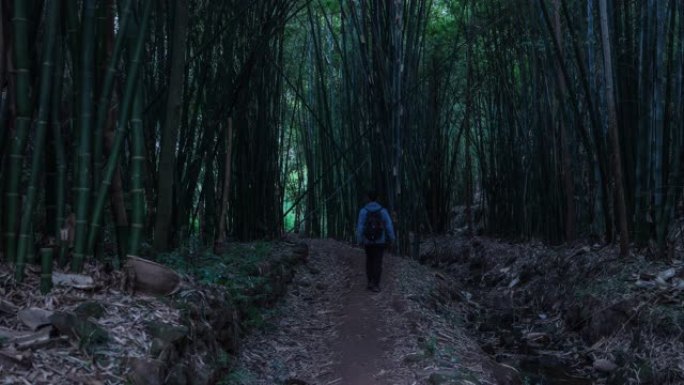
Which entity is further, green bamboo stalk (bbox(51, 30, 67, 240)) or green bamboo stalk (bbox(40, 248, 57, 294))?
green bamboo stalk (bbox(51, 30, 67, 240))

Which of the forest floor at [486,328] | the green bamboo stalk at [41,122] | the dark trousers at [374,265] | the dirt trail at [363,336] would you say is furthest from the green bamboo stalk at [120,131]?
the dark trousers at [374,265]

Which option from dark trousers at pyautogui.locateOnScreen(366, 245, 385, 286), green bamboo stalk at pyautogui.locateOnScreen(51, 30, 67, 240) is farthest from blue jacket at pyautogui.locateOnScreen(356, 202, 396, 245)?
green bamboo stalk at pyautogui.locateOnScreen(51, 30, 67, 240)

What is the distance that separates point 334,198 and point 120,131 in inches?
293

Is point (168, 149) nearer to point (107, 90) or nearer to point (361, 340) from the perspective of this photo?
point (107, 90)

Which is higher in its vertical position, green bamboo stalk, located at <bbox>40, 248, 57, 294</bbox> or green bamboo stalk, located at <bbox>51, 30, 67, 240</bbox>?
green bamboo stalk, located at <bbox>51, 30, 67, 240</bbox>

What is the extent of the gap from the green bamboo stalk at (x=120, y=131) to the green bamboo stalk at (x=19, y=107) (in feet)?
1.06

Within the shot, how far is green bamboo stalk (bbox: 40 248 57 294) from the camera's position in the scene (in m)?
2.52

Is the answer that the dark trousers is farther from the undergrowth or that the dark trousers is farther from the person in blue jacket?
the undergrowth

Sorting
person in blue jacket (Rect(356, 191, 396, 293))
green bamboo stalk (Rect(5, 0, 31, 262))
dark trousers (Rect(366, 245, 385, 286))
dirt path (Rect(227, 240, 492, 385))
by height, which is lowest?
dirt path (Rect(227, 240, 492, 385))

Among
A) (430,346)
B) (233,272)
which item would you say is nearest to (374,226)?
(233,272)

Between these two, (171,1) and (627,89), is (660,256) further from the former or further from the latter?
(171,1)

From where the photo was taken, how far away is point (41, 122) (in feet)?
8.75

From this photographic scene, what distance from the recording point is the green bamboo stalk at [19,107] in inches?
102

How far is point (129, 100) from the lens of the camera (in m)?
2.92
